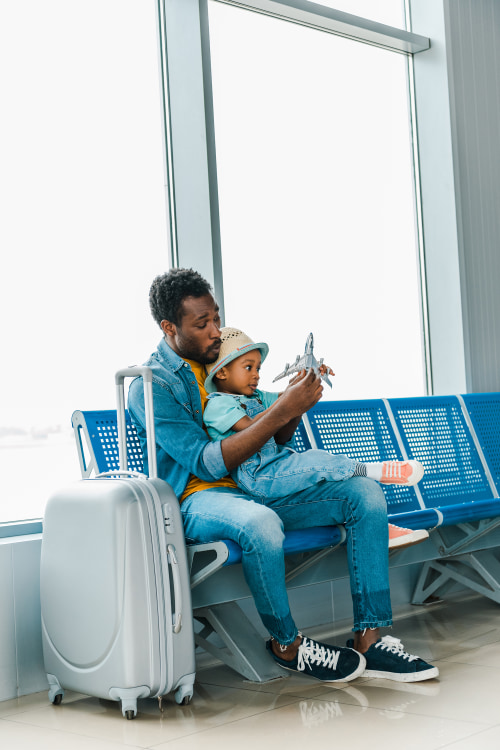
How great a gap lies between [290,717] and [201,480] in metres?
0.82

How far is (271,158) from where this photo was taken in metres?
4.30

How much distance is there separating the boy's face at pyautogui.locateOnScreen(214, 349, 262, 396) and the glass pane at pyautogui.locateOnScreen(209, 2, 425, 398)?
37.1 inches

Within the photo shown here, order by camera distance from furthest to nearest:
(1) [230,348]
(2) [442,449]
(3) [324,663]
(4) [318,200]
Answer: (4) [318,200] < (2) [442,449] < (1) [230,348] < (3) [324,663]

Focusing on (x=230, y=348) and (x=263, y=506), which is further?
(x=230, y=348)

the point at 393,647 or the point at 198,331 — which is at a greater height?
the point at 198,331

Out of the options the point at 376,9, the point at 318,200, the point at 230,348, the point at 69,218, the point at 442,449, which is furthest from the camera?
the point at 376,9

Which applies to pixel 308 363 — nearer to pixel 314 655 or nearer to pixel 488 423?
pixel 314 655

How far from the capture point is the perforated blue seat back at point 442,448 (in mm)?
3988

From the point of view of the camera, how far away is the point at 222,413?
2.96 metres

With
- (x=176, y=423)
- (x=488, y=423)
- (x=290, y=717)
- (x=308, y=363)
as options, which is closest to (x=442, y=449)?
(x=488, y=423)

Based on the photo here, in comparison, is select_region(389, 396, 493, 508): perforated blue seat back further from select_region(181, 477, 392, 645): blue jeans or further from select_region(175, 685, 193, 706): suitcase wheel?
select_region(175, 685, 193, 706): suitcase wheel

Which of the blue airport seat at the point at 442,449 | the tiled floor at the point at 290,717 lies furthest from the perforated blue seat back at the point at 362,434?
the tiled floor at the point at 290,717

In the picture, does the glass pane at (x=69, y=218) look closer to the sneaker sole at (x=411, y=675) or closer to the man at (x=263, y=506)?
the man at (x=263, y=506)

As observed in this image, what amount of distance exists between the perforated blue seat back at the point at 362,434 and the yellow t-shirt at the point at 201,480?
691 mm
